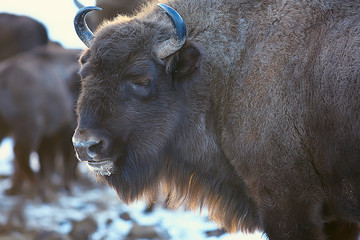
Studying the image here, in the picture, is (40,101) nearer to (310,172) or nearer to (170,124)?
(170,124)

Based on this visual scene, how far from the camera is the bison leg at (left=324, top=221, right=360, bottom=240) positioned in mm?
3873

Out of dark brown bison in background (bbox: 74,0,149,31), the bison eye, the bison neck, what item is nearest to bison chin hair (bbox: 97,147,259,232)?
the bison neck

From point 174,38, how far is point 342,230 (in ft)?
6.06

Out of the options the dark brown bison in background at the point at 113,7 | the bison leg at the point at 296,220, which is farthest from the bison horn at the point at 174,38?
the dark brown bison in background at the point at 113,7

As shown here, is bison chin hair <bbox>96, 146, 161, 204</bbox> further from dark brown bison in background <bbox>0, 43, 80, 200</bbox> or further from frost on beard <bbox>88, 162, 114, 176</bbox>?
dark brown bison in background <bbox>0, 43, 80, 200</bbox>

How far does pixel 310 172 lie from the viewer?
11.6ft

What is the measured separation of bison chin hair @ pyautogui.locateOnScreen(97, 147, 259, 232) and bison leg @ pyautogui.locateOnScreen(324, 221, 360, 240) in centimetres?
52

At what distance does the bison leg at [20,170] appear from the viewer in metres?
9.57

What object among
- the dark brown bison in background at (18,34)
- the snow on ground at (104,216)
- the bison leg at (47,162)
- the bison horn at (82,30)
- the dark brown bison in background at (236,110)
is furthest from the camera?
the dark brown bison in background at (18,34)

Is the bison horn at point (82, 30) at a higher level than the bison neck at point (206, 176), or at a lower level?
higher

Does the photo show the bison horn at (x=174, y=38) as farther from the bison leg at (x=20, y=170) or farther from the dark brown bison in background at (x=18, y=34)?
the dark brown bison in background at (x=18, y=34)

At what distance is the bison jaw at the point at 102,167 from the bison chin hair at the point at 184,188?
0.25 ft

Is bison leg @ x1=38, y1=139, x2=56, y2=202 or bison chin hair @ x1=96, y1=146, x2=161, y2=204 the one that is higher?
bison chin hair @ x1=96, y1=146, x2=161, y2=204

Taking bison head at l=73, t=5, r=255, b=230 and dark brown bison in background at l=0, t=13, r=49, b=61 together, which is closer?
bison head at l=73, t=5, r=255, b=230
